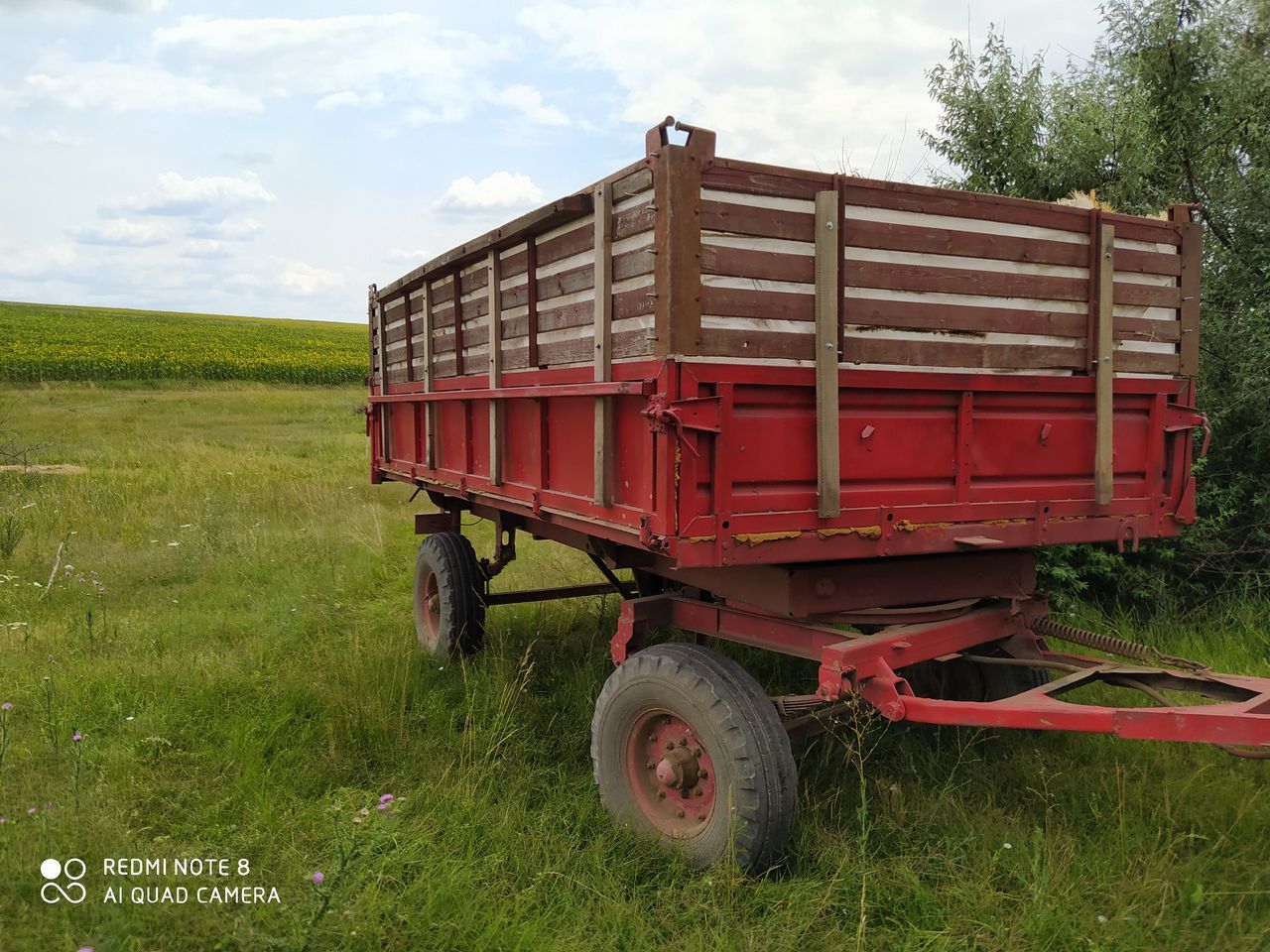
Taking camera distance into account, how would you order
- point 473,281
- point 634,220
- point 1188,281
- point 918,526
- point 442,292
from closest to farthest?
point 634,220 < point 918,526 < point 1188,281 < point 473,281 < point 442,292

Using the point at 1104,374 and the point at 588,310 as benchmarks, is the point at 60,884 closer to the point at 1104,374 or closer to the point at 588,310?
the point at 588,310

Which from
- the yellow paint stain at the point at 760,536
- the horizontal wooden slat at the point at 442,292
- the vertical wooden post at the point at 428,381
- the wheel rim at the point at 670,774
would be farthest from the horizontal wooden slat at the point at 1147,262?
the vertical wooden post at the point at 428,381

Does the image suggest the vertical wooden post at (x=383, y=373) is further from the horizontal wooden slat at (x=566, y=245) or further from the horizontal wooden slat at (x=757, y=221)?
the horizontal wooden slat at (x=757, y=221)

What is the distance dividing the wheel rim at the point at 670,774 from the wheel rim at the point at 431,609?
2845 mm

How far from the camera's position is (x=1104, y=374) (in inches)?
134

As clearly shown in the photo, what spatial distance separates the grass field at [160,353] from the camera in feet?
96.8

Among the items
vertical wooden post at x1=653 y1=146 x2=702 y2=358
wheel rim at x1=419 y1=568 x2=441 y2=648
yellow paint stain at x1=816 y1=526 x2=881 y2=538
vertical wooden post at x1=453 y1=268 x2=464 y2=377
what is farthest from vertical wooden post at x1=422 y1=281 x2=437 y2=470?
yellow paint stain at x1=816 y1=526 x2=881 y2=538

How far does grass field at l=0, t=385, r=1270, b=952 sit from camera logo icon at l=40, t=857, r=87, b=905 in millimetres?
35

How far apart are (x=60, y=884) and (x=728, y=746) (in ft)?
7.03

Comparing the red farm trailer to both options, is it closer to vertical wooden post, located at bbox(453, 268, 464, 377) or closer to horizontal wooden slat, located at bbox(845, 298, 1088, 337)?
horizontal wooden slat, located at bbox(845, 298, 1088, 337)

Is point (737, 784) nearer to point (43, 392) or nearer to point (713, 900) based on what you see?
point (713, 900)

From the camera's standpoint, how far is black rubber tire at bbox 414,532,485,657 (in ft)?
18.0

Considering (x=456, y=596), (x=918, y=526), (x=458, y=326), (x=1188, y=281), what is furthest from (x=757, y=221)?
(x=456, y=596)

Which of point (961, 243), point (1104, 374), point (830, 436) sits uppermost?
point (961, 243)
